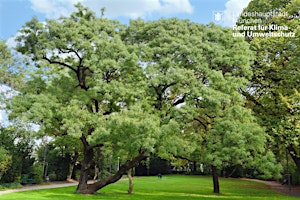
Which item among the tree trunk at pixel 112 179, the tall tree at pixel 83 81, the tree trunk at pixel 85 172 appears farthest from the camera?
the tree trunk at pixel 85 172

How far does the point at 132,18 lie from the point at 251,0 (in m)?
9.33

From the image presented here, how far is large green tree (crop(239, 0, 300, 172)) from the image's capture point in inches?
723

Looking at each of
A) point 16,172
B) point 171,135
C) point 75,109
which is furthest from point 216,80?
point 16,172

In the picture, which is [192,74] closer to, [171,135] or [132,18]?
[171,135]

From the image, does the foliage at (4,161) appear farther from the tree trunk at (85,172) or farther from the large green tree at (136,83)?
the tree trunk at (85,172)

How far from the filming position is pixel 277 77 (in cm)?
1984

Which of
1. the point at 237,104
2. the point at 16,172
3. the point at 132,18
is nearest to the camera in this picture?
the point at 237,104

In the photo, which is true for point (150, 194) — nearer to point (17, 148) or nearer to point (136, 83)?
point (136, 83)

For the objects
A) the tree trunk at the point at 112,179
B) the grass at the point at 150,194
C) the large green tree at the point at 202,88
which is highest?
the large green tree at the point at 202,88

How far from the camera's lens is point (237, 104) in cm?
1747

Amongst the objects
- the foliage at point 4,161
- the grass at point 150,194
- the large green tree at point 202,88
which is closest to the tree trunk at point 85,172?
the grass at point 150,194

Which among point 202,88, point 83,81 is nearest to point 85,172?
point 83,81

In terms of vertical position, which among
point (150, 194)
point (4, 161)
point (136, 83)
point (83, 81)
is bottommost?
point (150, 194)

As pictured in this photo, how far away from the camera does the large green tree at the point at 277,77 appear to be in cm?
1838
